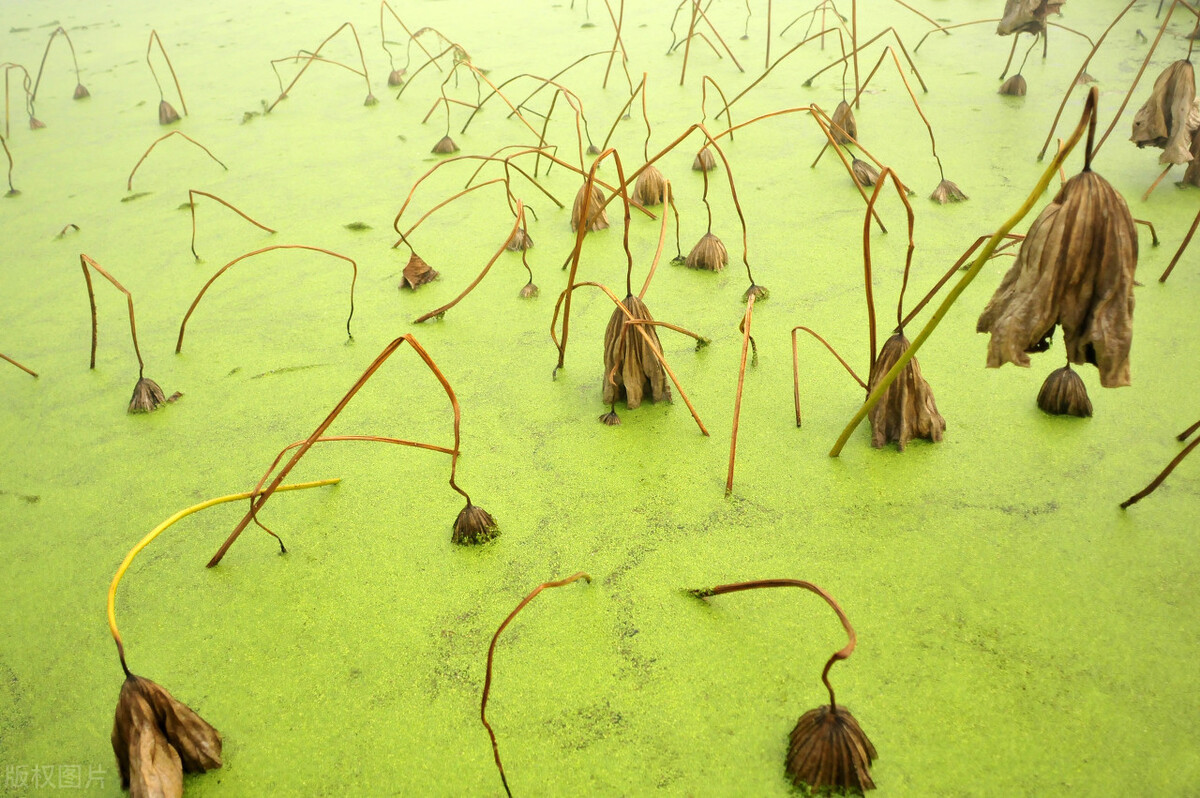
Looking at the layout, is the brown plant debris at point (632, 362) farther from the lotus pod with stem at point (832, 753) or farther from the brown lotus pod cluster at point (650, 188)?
the brown lotus pod cluster at point (650, 188)

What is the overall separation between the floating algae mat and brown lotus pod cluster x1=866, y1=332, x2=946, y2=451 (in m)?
0.01

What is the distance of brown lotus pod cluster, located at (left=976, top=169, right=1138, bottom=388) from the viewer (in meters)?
0.97

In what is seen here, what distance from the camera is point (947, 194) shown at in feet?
7.41

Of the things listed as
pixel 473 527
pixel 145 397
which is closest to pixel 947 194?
pixel 473 527

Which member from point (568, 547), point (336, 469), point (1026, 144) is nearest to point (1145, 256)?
point (1026, 144)

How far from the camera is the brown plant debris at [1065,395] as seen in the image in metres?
1.48

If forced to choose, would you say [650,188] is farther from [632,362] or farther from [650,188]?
[632,362]

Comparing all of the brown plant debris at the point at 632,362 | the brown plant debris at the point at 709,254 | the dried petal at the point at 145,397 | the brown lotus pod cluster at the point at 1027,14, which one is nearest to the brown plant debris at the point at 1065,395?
the brown plant debris at the point at 632,362

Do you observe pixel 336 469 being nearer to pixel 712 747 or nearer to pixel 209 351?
pixel 209 351

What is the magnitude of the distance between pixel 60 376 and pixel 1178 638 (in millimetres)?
2278

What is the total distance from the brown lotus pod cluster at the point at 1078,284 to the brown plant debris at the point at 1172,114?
4.78ft

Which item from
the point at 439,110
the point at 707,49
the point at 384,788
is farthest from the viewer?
the point at 707,49

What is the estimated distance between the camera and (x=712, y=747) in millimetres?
1043

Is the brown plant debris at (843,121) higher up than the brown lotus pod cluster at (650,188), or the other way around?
the brown plant debris at (843,121)
